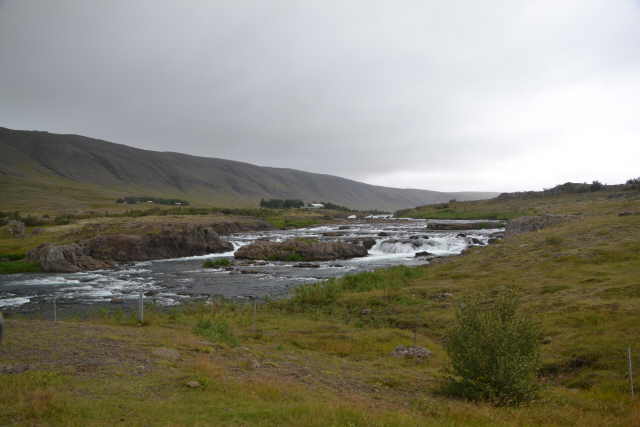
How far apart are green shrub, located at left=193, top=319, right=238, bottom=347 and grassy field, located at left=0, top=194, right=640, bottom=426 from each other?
3.4 inches

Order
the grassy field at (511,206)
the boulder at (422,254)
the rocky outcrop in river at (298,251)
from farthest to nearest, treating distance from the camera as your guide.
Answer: the grassy field at (511,206), the boulder at (422,254), the rocky outcrop in river at (298,251)

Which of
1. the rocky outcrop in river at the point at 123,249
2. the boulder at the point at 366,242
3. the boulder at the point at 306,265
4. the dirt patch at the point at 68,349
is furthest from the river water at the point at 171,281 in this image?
the dirt patch at the point at 68,349

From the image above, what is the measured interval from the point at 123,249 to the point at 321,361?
49.0 m

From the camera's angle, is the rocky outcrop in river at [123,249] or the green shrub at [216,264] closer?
the rocky outcrop in river at [123,249]

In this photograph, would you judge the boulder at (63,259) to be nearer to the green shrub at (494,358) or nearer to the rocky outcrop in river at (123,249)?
the rocky outcrop in river at (123,249)

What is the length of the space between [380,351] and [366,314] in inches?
298

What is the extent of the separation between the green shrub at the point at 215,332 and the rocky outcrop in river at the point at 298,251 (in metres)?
36.7

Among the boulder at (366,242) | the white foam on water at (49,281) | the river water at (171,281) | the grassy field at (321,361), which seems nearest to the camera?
the grassy field at (321,361)

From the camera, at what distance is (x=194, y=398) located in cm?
980

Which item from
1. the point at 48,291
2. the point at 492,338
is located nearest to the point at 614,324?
the point at 492,338

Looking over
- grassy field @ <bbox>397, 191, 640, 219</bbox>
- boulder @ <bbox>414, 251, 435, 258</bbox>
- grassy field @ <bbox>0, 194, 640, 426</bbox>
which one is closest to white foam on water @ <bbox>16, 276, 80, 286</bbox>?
grassy field @ <bbox>0, 194, 640, 426</bbox>

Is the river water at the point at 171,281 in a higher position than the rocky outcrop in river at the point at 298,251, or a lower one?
lower

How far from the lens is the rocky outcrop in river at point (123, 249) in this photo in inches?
1873

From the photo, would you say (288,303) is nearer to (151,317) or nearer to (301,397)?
(151,317)
